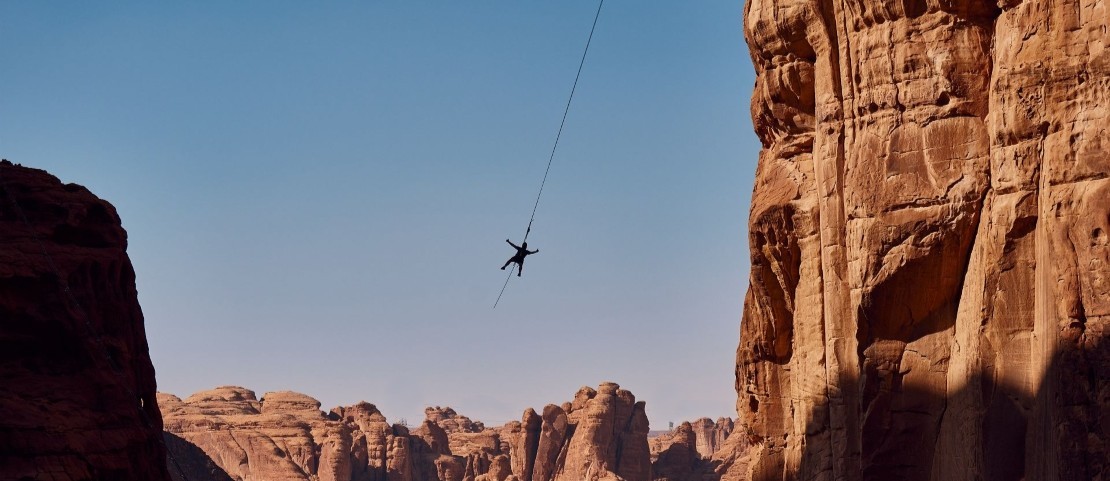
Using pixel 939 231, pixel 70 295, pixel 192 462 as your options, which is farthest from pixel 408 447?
pixel 939 231

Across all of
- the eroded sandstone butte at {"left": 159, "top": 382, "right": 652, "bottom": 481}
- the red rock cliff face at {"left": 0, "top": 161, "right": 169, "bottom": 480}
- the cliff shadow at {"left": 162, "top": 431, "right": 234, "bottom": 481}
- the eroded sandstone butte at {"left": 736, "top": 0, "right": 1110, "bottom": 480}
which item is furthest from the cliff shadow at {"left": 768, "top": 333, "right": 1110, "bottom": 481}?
the eroded sandstone butte at {"left": 159, "top": 382, "right": 652, "bottom": 481}

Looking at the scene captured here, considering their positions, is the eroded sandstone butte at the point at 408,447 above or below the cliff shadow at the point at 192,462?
above

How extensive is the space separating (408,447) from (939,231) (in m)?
159

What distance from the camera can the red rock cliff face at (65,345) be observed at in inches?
1964

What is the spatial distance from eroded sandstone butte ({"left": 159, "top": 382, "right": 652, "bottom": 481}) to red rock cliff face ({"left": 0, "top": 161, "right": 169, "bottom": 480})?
399 ft

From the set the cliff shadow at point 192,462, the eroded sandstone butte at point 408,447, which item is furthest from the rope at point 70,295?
the eroded sandstone butte at point 408,447

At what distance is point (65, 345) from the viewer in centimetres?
5250

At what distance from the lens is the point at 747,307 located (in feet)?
163

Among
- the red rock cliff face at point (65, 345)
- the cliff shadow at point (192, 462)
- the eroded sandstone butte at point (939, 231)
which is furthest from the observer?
the cliff shadow at point (192, 462)

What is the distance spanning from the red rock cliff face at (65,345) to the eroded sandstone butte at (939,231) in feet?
67.4

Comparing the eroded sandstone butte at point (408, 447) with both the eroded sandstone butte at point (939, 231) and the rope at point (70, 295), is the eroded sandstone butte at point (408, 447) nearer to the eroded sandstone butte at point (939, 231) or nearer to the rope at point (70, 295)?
the rope at point (70, 295)

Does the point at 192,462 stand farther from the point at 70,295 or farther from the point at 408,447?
the point at 70,295

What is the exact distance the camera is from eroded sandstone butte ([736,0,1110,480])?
3269cm

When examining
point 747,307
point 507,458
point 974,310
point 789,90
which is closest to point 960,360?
point 974,310
